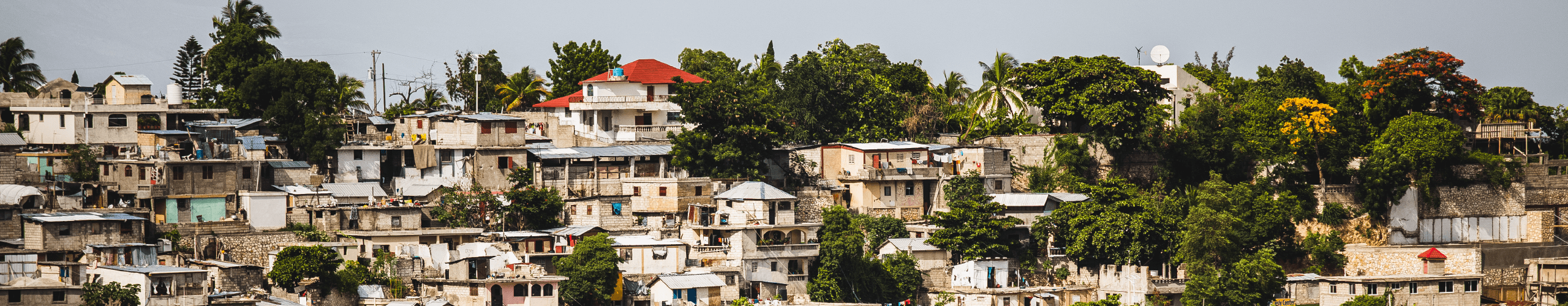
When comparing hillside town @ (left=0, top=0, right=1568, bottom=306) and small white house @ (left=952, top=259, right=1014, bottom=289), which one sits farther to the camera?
small white house @ (left=952, top=259, right=1014, bottom=289)

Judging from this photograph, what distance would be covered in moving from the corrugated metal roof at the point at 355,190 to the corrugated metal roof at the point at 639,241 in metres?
7.74

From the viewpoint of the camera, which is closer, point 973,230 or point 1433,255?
point 973,230

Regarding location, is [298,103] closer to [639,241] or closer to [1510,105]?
[639,241]

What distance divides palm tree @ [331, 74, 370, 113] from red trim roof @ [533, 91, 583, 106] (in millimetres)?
6448

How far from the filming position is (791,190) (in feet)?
179

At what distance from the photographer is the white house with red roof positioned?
2287 inches

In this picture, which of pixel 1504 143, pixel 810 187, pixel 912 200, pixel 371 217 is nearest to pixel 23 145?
pixel 371 217

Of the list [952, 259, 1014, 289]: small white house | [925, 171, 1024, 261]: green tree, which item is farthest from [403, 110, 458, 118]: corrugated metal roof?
[952, 259, 1014, 289]: small white house

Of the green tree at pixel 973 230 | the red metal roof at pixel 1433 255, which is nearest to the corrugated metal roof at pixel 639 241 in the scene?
the green tree at pixel 973 230

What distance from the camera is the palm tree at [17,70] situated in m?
57.4

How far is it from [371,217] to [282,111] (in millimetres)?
6981

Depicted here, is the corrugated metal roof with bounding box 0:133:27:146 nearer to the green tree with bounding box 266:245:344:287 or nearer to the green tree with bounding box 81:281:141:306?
the green tree with bounding box 81:281:141:306

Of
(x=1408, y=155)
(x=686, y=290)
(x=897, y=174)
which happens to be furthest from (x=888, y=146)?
(x=1408, y=155)

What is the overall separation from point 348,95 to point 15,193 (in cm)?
1524
